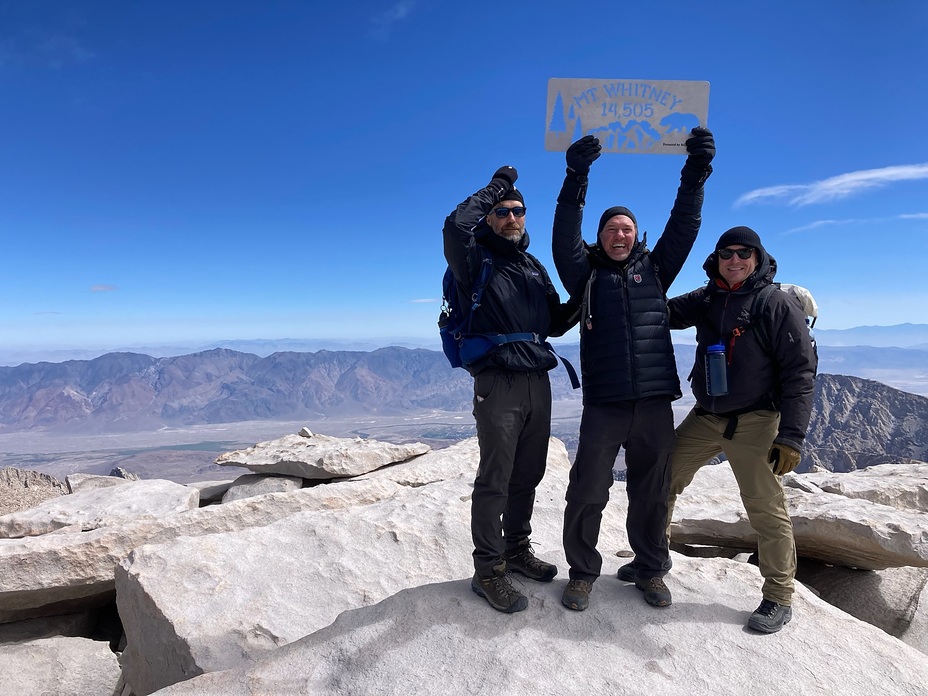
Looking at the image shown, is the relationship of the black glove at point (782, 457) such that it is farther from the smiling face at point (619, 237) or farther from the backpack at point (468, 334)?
the smiling face at point (619, 237)

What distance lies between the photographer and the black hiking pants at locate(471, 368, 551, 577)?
4.89m

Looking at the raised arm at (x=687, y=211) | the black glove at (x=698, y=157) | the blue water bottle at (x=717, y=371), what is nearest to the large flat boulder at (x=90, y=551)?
the blue water bottle at (x=717, y=371)

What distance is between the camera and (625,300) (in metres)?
5.01

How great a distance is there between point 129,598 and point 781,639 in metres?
7.14

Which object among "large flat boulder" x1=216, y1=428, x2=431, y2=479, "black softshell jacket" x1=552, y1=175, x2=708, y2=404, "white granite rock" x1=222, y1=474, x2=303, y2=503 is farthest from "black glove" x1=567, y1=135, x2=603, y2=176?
"white granite rock" x1=222, y1=474, x2=303, y2=503

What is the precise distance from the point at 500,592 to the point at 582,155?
13.3 feet

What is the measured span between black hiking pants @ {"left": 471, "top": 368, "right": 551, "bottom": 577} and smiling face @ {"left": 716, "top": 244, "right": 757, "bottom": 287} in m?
1.96

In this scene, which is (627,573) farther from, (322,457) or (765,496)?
(322,457)

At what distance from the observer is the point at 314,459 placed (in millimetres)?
11016

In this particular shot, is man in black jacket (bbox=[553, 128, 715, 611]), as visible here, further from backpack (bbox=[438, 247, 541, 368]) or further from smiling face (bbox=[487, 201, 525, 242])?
backpack (bbox=[438, 247, 541, 368])

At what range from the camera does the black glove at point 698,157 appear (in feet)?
16.4

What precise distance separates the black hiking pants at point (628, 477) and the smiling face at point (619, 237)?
1.40 metres

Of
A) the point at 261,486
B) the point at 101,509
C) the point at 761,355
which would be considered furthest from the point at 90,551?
the point at 761,355

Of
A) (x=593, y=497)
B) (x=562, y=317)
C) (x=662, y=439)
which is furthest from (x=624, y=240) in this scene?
(x=593, y=497)
